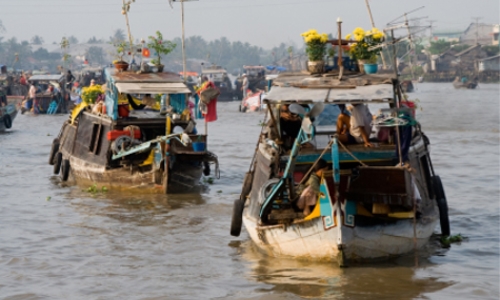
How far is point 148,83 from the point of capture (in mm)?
15828

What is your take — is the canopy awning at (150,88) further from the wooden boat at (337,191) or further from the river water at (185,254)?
the wooden boat at (337,191)

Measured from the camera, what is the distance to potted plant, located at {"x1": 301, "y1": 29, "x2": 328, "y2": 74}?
11141 mm

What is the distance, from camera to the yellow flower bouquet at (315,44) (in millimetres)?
11133

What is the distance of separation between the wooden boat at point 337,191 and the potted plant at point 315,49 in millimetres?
382

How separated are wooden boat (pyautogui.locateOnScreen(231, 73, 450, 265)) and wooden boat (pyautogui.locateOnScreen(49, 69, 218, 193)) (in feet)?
13.9

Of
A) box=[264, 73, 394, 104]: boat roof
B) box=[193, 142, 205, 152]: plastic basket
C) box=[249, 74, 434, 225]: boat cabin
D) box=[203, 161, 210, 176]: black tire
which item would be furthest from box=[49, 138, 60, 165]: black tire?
box=[264, 73, 394, 104]: boat roof

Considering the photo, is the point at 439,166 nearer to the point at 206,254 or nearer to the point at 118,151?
the point at 118,151

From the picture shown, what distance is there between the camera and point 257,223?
10484 millimetres

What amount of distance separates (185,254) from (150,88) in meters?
4.85

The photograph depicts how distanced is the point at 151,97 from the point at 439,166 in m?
6.78

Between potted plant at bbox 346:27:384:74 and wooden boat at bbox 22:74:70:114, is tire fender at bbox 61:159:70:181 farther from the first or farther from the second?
wooden boat at bbox 22:74:70:114

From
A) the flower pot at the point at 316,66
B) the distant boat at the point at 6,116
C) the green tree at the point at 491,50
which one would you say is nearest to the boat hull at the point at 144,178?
the flower pot at the point at 316,66

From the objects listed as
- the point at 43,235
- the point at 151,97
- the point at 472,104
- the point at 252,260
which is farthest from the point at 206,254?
the point at 472,104

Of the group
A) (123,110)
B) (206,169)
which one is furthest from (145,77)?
(206,169)
